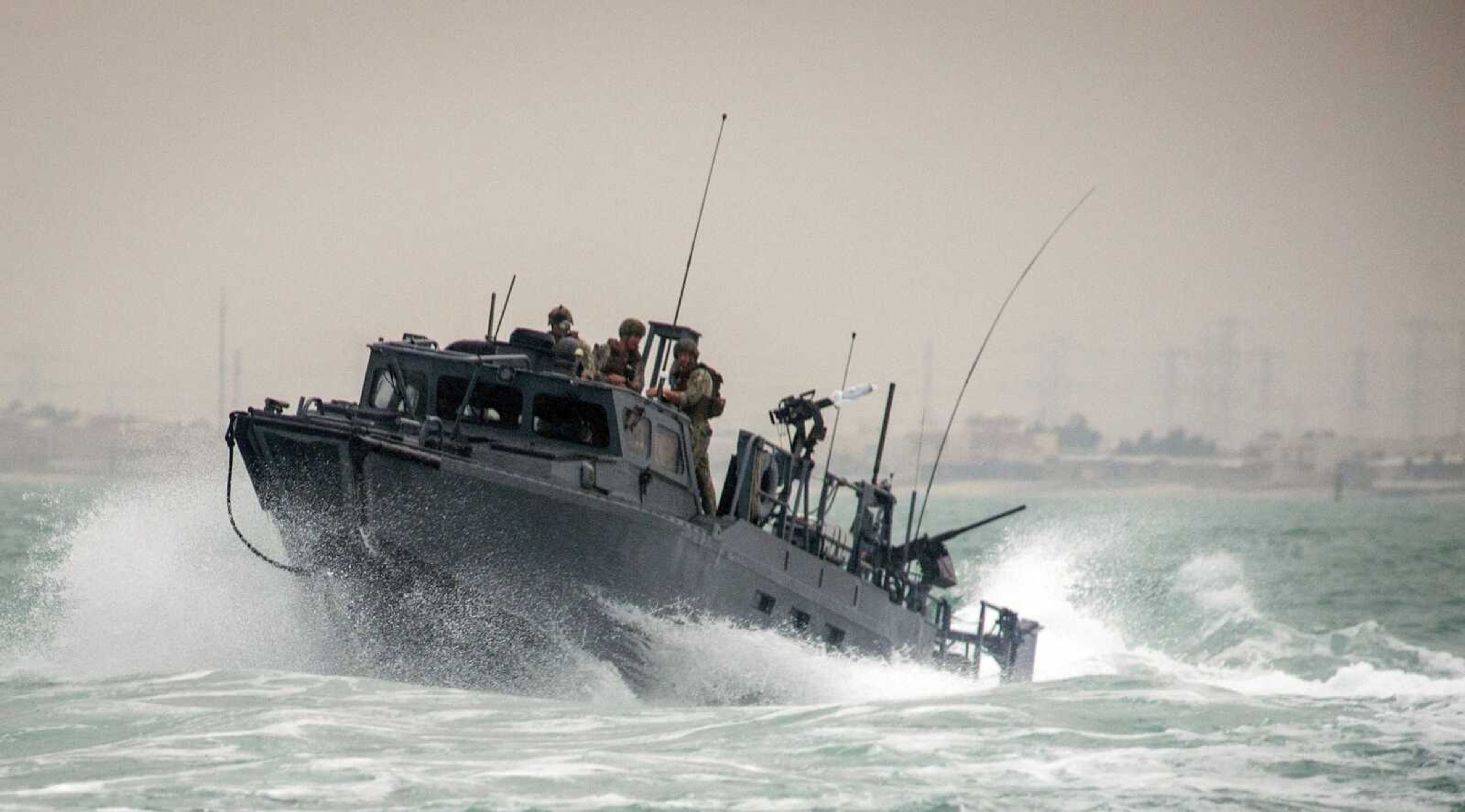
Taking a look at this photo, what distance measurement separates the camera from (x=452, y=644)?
57.8ft

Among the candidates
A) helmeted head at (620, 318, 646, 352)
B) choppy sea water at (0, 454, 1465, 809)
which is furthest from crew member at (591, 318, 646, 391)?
choppy sea water at (0, 454, 1465, 809)

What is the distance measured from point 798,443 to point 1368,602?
26748 mm

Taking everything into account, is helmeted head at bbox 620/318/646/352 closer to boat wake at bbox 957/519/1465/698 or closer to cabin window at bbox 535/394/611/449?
cabin window at bbox 535/394/611/449

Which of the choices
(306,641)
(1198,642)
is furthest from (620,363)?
(1198,642)

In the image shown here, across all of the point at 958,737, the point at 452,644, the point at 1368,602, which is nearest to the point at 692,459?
the point at 452,644

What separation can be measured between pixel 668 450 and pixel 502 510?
7.70 feet

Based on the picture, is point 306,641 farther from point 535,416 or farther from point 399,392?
point 535,416

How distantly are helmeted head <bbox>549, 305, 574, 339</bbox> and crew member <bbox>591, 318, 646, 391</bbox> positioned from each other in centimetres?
35

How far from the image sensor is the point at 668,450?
61.7ft

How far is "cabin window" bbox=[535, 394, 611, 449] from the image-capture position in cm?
1805

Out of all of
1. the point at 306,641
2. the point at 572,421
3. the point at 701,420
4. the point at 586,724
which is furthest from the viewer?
the point at 701,420

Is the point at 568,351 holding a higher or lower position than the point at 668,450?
higher

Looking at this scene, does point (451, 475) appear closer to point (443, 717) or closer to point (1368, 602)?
point (443, 717)

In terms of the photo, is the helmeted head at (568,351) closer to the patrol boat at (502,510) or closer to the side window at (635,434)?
the patrol boat at (502,510)
